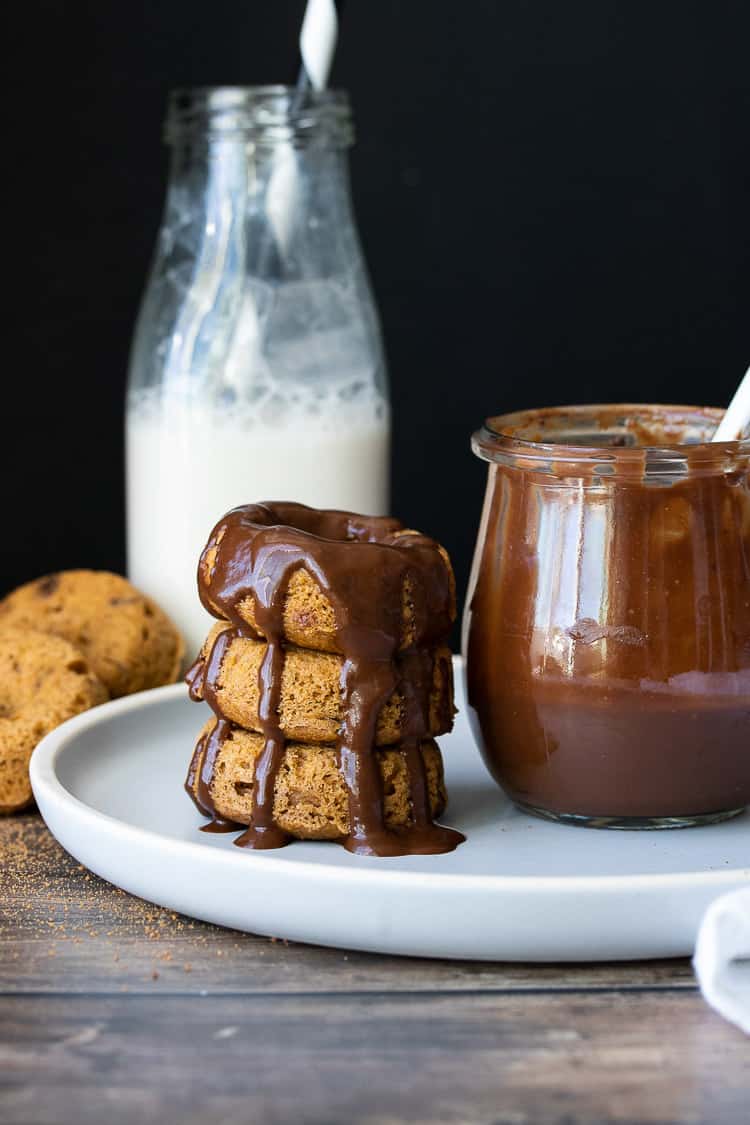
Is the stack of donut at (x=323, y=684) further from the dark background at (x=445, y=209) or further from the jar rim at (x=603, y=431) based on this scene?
the dark background at (x=445, y=209)

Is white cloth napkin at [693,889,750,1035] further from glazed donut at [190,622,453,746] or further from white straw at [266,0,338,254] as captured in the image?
white straw at [266,0,338,254]

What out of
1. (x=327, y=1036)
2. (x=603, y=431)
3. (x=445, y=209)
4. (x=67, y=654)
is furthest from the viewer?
(x=445, y=209)

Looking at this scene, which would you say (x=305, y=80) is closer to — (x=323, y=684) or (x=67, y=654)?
(x=67, y=654)

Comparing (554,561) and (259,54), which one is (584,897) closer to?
Answer: (554,561)

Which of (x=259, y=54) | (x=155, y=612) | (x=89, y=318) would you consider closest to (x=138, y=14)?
(x=259, y=54)

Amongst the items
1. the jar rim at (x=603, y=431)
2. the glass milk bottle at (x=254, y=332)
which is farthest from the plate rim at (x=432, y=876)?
the glass milk bottle at (x=254, y=332)

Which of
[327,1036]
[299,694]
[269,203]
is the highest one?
[269,203]

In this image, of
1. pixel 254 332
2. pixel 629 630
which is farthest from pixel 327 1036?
pixel 254 332

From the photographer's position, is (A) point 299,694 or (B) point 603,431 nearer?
(A) point 299,694
